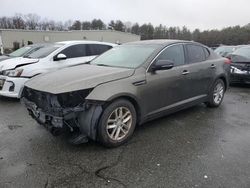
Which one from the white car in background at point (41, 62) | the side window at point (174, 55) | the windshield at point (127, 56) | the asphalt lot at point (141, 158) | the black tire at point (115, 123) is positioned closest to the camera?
the asphalt lot at point (141, 158)

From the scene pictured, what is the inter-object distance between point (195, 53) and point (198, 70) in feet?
1.39

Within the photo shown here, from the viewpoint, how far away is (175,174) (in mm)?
2979

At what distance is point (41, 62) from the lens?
659cm

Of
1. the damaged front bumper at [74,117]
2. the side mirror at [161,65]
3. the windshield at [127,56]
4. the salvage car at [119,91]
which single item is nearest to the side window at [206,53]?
the salvage car at [119,91]

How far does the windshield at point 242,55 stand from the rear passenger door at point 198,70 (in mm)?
3697

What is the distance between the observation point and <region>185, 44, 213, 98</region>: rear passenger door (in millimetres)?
4914

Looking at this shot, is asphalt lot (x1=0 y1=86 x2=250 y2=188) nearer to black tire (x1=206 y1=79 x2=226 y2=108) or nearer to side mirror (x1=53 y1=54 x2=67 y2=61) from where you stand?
black tire (x1=206 y1=79 x2=226 y2=108)

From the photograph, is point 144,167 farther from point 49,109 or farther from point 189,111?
point 189,111

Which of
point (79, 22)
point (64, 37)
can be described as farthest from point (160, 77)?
point (79, 22)

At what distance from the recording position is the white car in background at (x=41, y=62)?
615 centimetres

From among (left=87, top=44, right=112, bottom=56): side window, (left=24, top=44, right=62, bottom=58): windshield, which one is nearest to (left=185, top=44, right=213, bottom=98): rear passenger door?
(left=87, top=44, right=112, bottom=56): side window

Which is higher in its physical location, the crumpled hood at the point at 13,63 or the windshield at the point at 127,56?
the windshield at the point at 127,56

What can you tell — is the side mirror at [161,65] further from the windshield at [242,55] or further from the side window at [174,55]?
the windshield at [242,55]

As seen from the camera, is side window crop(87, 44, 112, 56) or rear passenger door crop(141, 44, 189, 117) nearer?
rear passenger door crop(141, 44, 189, 117)
